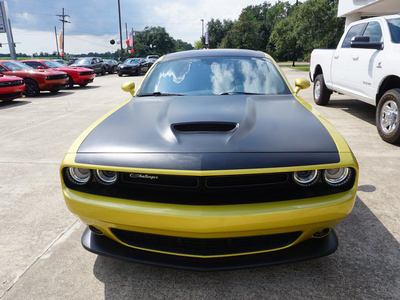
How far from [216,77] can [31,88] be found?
11.8 metres

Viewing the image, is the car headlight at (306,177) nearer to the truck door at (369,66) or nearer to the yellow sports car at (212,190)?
the yellow sports car at (212,190)

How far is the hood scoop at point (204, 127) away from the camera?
80.2 inches

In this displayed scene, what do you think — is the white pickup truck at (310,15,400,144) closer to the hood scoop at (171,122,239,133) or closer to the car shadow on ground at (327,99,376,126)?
the car shadow on ground at (327,99,376,126)

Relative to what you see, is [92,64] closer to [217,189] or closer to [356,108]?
[356,108]

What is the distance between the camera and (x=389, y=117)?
4.90m

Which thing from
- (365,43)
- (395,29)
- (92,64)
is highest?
(395,29)

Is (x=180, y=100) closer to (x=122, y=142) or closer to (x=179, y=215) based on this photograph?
(x=122, y=142)

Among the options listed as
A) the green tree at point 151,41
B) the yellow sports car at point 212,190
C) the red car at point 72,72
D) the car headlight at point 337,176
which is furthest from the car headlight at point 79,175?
the green tree at point 151,41

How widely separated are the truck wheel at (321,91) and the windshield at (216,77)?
5.03 m

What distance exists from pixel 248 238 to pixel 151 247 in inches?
22.5

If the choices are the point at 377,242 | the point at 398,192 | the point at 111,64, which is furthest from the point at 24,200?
the point at 111,64

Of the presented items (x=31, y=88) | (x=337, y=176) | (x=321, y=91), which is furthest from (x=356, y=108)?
(x=31, y=88)

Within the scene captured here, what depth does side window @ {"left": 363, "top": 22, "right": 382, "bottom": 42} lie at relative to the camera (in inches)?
220

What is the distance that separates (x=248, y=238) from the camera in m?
1.84
